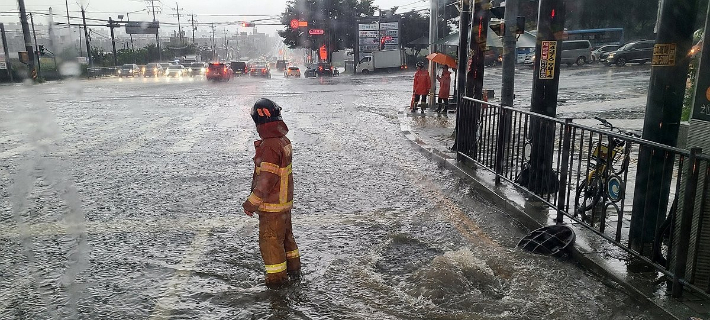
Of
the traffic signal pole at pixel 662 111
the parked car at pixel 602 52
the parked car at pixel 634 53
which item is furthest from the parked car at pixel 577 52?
the traffic signal pole at pixel 662 111

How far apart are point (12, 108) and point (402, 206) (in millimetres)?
18732

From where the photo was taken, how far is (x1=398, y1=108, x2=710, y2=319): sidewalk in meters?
3.72

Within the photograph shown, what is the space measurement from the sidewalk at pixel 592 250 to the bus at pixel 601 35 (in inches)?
1848

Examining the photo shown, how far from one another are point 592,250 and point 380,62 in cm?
5028

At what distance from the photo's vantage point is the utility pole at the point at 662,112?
4117 mm

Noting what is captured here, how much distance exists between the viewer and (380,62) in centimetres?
5378

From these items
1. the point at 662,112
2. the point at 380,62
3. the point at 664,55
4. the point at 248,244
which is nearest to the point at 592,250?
the point at 662,112

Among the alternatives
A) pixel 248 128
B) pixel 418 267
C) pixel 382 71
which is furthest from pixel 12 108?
pixel 382 71

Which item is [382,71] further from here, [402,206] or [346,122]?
[402,206]

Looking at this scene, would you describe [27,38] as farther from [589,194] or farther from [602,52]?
[602,52]

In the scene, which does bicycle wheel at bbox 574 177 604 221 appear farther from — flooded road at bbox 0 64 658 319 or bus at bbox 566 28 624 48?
bus at bbox 566 28 624 48

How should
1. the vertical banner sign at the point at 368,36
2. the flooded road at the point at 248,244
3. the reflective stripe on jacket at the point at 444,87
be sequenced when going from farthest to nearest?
the vertical banner sign at the point at 368,36 → the reflective stripe on jacket at the point at 444,87 → the flooded road at the point at 248,244

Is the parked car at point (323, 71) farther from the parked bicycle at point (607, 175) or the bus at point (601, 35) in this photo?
the parked bicycle at point (607, 175)

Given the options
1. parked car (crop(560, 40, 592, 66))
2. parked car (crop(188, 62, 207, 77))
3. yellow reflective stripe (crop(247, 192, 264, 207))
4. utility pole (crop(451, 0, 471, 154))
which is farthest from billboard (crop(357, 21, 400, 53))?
yellow reflective stripe (crop(247, 192, 264, 207))
